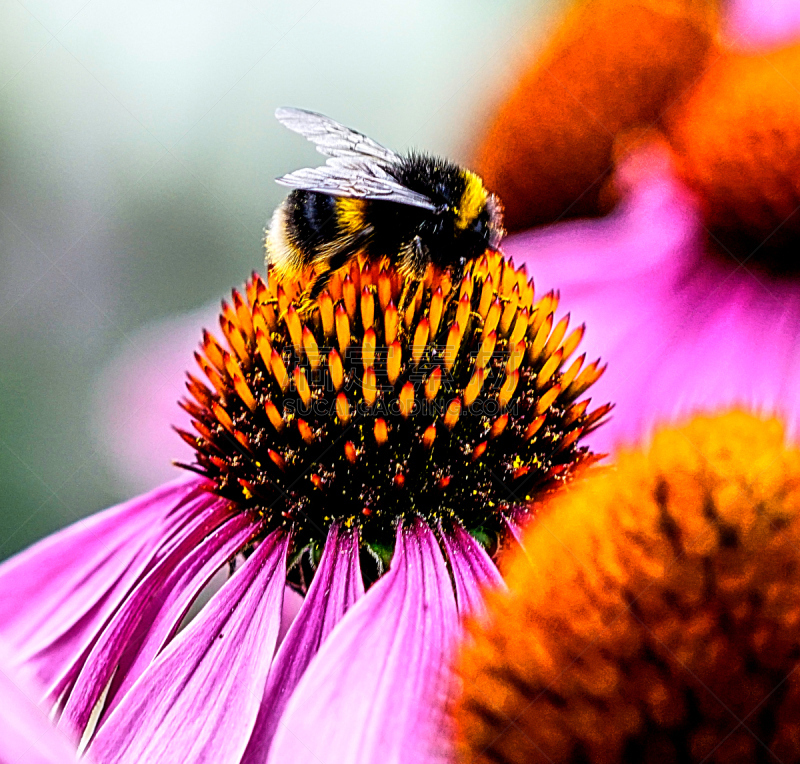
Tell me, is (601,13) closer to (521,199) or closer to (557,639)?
(521,199)

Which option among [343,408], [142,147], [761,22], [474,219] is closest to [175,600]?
[343,408]

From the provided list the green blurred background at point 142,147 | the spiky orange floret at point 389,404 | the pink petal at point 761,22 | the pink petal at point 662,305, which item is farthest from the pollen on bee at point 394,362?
the pink petal at point 761,22

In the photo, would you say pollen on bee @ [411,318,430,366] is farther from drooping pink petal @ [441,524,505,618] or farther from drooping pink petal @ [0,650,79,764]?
drooping pink petal @ [0,650,79,764]

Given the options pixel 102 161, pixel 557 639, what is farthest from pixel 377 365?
pixel 102 161

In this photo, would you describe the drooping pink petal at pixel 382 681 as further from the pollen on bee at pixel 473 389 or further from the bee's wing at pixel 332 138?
the bee's wing at pixel 332 138

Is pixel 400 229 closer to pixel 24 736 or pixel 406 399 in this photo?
pixel 406 399

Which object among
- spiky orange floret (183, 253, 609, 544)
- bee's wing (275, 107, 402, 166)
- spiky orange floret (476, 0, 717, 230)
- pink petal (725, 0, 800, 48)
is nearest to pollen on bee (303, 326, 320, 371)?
spiky orange floret (183, 253, 609, 544)
